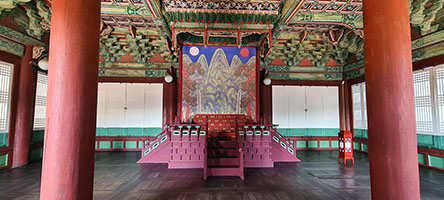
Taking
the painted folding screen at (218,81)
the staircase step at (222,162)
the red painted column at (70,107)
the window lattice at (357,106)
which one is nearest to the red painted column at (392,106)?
the red painted column at (70,107)

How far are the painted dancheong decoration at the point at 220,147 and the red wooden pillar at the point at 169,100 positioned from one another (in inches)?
72.1

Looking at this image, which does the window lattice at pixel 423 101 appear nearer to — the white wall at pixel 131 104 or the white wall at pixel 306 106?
the white wall at pixel 306 106

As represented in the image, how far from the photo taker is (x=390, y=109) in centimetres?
128

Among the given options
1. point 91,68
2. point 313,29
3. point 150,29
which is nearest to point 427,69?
point 313,29

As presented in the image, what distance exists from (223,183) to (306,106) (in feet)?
16.9

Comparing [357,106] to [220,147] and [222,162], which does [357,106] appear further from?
[222,162]

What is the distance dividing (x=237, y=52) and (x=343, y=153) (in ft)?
12.9

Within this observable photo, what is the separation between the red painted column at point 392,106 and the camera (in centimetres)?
125

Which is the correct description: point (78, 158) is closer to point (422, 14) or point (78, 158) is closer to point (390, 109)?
point (390, 109)

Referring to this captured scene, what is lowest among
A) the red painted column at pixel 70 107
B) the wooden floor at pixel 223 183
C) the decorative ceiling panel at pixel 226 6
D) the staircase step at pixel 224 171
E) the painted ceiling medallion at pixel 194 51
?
the wooden floor at pixel 223 183

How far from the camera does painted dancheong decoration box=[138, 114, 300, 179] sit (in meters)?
4.20

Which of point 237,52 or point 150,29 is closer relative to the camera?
point 150,29

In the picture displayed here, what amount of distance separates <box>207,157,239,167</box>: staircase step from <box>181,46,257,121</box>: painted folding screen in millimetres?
1925

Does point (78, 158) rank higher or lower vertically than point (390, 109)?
lower
